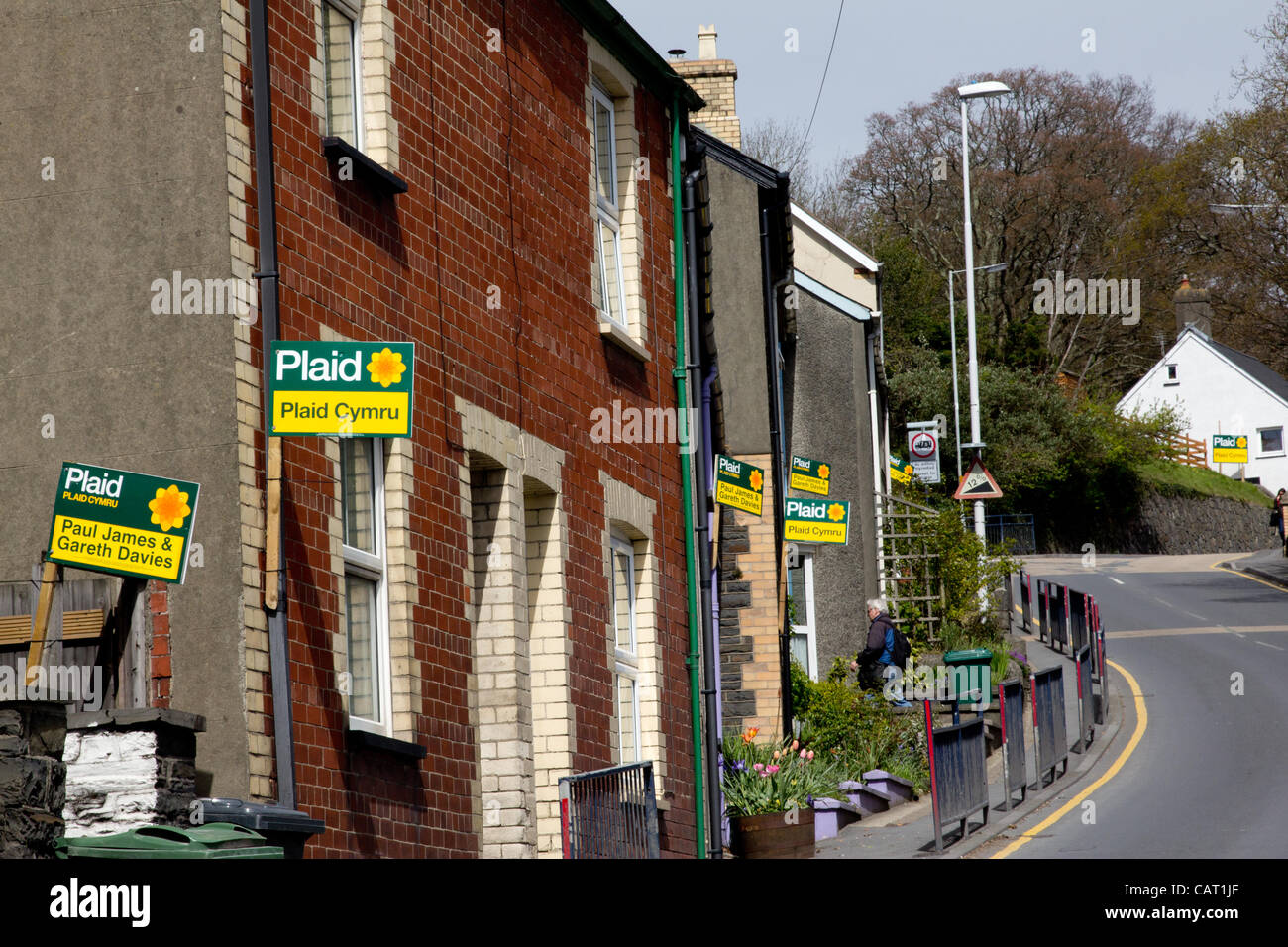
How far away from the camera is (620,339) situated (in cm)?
1315

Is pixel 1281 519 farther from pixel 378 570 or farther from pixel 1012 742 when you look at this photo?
pixel 378 570

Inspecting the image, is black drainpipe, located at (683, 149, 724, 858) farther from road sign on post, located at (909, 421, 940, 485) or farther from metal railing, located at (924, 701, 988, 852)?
road sign on post, located at (909, 421, 940, 485)

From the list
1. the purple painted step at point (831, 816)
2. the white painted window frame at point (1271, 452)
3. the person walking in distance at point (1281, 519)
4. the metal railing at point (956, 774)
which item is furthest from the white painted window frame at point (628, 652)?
the white painted window frame at point (1271, 452)

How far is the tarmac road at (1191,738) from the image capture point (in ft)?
46.2

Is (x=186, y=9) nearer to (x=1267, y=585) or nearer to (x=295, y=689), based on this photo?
(x=295, y=689)

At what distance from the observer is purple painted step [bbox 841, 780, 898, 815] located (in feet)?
59.2

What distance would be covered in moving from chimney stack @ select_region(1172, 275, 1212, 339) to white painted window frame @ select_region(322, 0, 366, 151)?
6253 cm

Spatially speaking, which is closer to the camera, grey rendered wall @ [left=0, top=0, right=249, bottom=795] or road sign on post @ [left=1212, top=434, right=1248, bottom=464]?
grey rendered wall @ [left=0, top=0, right=249, bottom=795]

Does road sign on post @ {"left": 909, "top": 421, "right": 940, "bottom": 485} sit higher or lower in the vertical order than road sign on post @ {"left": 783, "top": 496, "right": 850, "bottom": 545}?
higher

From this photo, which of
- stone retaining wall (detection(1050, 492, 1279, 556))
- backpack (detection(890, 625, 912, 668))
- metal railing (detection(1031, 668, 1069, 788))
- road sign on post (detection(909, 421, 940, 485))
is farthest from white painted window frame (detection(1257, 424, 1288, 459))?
metal railing (detection(1031, 668, 1069, 788))

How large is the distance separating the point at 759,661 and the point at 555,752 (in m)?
8.21

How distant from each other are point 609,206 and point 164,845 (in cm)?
865

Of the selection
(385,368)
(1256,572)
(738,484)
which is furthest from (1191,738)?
(1256,572)
